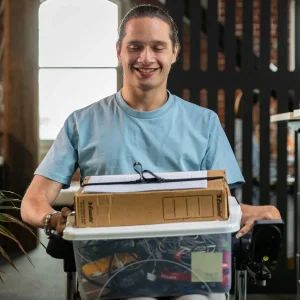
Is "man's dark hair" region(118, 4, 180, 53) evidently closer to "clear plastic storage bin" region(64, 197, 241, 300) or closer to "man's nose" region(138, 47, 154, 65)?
"man's nose" region(138, 47, 154, 65)

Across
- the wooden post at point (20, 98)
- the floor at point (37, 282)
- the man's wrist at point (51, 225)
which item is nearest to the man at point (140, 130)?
the man's wrist at point (51, 225)

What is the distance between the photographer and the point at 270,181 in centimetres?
307

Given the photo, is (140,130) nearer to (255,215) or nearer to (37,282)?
(255,215)

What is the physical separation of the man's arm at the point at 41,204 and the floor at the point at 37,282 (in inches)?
60.1

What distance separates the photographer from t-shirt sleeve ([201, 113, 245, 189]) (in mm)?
1583

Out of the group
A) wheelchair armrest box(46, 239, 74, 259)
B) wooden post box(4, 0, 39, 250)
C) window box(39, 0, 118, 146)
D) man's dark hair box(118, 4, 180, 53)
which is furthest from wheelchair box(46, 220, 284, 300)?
window box(39, 0, 118, 146)

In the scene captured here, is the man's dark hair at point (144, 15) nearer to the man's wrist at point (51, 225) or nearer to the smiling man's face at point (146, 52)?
the smiling man's face at point (146, 52)

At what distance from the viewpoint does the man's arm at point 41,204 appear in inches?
50.5

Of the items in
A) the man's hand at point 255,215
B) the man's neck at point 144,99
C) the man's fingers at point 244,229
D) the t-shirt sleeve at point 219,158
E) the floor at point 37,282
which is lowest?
the floor at point 37,282

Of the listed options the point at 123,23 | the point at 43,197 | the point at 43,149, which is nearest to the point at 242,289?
Answer: the point at 43,197

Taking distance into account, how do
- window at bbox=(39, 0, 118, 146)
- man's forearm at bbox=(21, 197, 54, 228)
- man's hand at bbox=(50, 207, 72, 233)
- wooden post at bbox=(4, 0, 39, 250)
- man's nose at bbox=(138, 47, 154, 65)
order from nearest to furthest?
1. man's hand at bbox=(50, 207, 72, 233)
2. man's forearm at bbox=(21, 197, 54, 228)
3. man's nose at bbox=(138, 47, 154, 65)
4. wooden post at bbox=(4, 0, 39, 250)
5. window at bbox=(39, 0, 118, 146)

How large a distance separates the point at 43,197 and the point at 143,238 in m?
0.46

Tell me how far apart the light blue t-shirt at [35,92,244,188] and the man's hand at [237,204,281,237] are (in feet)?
0.66

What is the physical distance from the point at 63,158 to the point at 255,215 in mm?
529
